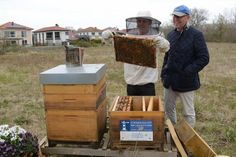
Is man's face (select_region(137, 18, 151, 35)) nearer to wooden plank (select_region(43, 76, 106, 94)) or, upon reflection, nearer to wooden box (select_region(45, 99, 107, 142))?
wooden plank (select_region(43, 76, 106, 94))

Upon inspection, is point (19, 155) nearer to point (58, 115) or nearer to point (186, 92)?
point (58, 115)

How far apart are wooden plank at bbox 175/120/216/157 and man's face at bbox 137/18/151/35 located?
4.10 ft

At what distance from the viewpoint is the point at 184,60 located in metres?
4.35

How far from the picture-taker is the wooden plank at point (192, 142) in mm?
3875

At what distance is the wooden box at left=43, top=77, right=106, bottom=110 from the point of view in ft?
12.1

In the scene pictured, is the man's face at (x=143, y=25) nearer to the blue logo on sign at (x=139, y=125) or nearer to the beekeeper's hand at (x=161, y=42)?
the beekeeper's hand at (x=161, y=42)

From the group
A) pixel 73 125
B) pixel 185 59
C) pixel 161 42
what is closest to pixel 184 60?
pixel 185 59

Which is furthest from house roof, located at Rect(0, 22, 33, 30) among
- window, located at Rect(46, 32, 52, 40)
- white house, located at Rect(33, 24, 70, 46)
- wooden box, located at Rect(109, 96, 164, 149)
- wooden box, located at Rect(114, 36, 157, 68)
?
wooden box, located at Rect(109, 96, 164, 149)

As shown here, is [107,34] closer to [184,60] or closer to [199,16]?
[184,60]

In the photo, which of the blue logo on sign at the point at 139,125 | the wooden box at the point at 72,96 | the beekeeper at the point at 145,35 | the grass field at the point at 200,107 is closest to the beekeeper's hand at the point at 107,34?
the beekeeper at the point at 145,35

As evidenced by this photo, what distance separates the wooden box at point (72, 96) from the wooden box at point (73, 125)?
60mm

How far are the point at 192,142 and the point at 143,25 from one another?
4.99 feet

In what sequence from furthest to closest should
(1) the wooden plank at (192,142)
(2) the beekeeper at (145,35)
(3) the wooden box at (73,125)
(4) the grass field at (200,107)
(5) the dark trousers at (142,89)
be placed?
(4) the grass field at (200,107)
(5) the dark trousers at (142,89)
(2) the beekeeper at (145,35)
(1) the wooden plank at (192,142)
(3) the wooden box at (73,125)

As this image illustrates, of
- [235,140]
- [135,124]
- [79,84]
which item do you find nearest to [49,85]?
[79,84]
